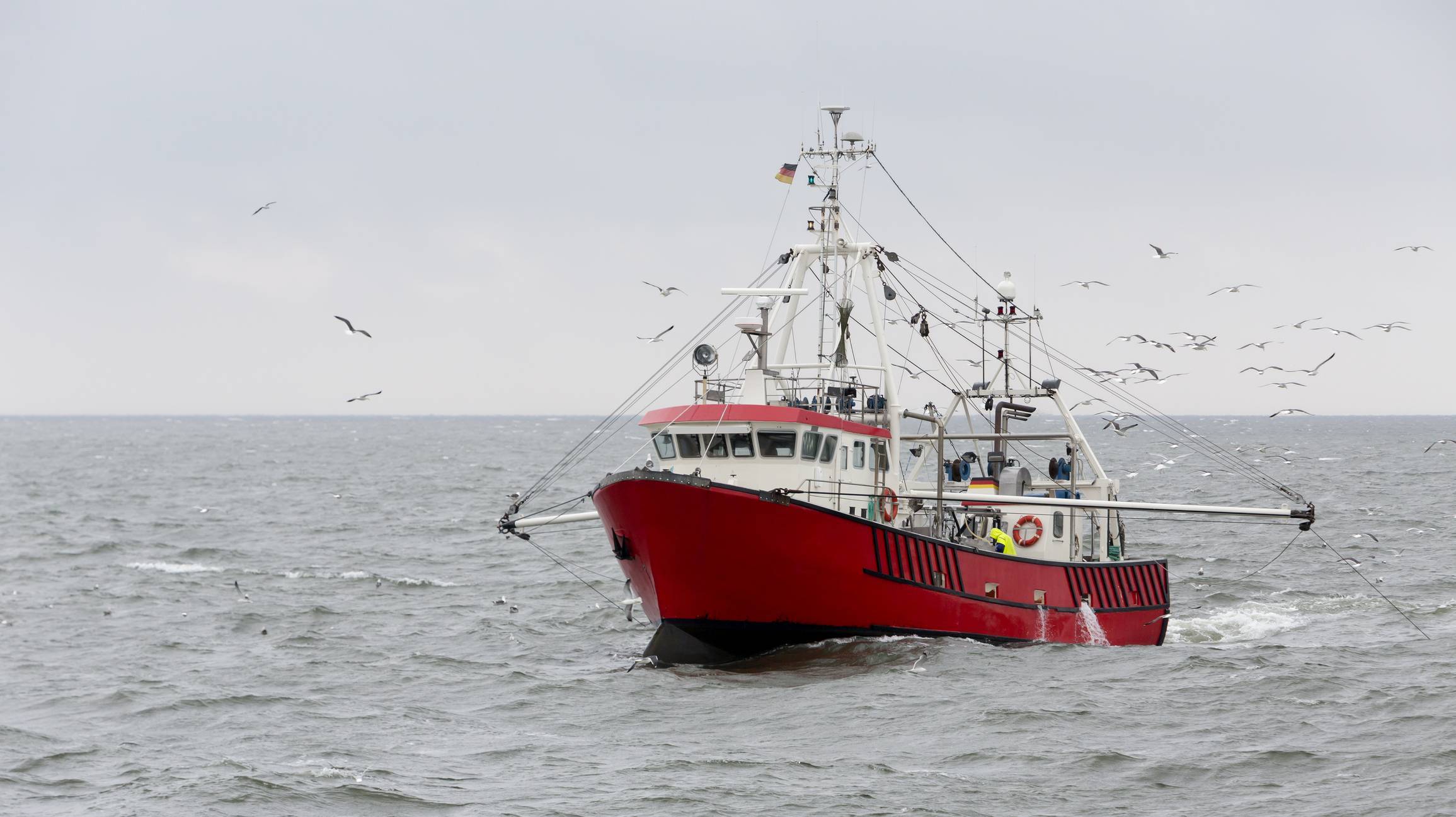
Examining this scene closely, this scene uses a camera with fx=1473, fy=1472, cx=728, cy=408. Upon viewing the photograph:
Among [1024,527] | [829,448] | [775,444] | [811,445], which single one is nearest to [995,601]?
[1024,527]

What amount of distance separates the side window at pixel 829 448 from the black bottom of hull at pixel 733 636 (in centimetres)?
332

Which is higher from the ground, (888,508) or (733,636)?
(888,508)

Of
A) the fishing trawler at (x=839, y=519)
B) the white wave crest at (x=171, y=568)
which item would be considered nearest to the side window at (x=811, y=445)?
the fishing trawler at (x=839, y=519)

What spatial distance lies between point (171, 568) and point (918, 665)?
2826 centimetres

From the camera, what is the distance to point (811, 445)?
91.7 feet

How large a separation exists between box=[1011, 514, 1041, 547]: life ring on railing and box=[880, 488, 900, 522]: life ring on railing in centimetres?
304

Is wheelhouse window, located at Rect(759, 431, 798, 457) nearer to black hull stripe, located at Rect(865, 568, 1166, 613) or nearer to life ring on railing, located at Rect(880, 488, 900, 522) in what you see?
life ring on railing, located at Rect(880, 488, 900, 522)

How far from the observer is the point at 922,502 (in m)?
31.9

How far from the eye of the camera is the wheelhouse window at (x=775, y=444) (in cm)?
2773

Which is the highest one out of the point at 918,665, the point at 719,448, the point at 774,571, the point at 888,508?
the point at 719,448

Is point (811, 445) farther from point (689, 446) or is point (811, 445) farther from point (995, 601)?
point (995, 601)

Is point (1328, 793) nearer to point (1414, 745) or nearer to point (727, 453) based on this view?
point (1414, 745)

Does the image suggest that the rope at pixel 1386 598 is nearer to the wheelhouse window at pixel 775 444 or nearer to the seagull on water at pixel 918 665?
the seagull on water at pixel 918 665

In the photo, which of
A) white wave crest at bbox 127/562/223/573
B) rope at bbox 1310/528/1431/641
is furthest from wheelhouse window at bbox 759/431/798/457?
white wave crest at bbox 127/562/223/573
